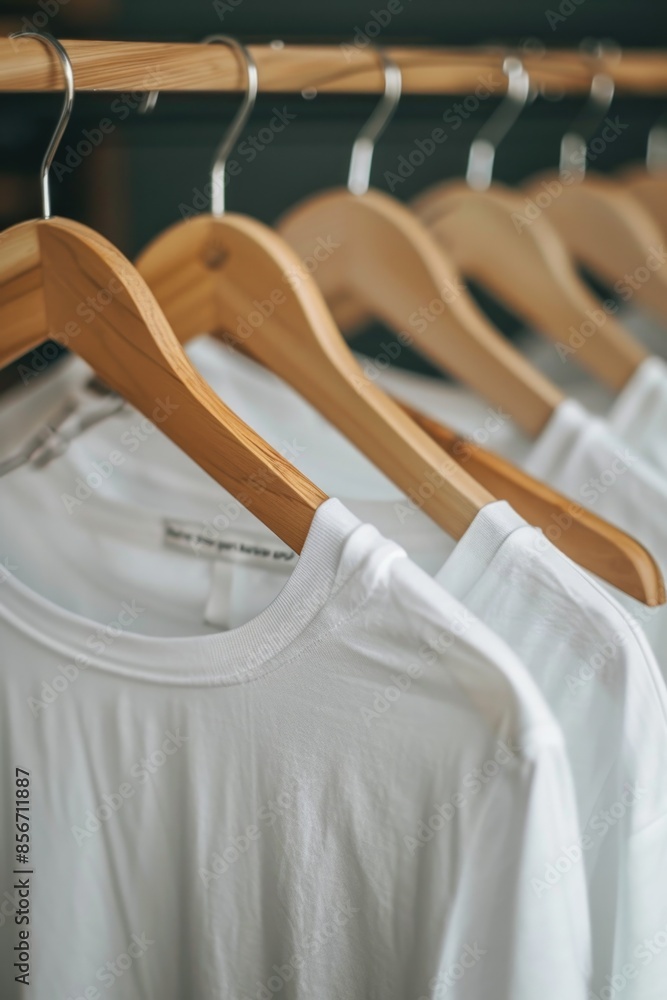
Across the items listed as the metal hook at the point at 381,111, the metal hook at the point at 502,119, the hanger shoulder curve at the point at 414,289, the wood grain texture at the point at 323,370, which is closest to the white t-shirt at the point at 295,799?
the wood grain texture at the point at 323,370

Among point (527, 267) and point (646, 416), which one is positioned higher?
point (527, 267)

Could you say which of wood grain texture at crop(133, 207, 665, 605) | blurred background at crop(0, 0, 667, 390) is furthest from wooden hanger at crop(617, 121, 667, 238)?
wood grain texture at crop(133, 207, 665, 605)

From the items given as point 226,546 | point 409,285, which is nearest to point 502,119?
point 409,285

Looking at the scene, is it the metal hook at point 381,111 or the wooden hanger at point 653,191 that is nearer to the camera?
the metal hook at point 381,111

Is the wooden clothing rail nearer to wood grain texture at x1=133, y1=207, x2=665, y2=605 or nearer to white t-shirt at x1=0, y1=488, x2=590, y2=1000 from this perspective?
wood grain texture at x1=133, y1=207, x2=665, y2=605

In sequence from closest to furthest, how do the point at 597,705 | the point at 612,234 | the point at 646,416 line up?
the point at 597,705, the point at 646,416, the point at 612,234

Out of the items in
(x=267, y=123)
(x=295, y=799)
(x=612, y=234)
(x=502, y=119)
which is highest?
(x=267, y=123)

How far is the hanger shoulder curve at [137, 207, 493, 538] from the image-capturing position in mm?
565

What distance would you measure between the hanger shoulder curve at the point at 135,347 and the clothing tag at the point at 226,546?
12cm

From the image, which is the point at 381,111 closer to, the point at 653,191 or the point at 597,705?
the point at 653,191

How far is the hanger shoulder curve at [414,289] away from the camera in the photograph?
72cm

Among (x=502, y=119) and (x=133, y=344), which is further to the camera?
(x=502, y=119)

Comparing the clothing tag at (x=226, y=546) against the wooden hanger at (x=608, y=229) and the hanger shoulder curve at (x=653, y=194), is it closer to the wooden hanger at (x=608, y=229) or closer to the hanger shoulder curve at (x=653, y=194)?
the wooden hanger at (x=608, y=229)

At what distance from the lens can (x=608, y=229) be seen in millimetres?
864
